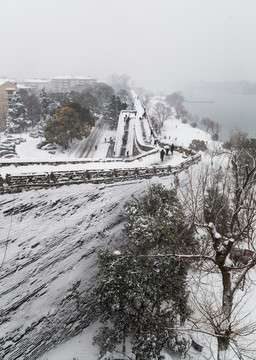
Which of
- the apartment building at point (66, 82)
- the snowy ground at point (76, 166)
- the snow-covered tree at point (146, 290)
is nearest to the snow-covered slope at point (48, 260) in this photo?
the snowy ground at point (76, 166)

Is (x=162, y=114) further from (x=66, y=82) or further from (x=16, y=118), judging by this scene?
(x=66, y=82)

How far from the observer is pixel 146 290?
7625mm

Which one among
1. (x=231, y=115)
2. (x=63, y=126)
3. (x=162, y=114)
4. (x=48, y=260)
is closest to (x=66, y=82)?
(x=162, y=114)

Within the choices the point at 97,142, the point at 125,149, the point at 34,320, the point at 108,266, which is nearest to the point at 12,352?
the point at 34,320

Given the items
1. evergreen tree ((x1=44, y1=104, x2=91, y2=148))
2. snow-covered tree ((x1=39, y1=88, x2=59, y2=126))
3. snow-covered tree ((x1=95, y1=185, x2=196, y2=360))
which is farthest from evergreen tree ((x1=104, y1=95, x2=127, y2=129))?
snow-covered tree ((x1=95, y1=185, x2=196, y2=360))

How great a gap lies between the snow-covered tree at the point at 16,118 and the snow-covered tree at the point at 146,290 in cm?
3571

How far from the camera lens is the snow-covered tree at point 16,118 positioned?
3753 cm

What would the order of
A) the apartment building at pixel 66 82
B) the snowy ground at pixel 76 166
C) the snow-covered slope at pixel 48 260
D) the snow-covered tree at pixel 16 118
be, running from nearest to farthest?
1. the snow-covered slope at pixel 48 260
2. the snowy ground at pixel 76 166
3. the snow-covered tree at pixel 16 118
4. the apartment building at pixel 66 82

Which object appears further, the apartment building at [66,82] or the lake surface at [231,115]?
the apartment building at [66,82]

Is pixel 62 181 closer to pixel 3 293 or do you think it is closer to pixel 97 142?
pixel 3 293

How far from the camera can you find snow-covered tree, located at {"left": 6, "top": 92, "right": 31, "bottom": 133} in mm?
37531

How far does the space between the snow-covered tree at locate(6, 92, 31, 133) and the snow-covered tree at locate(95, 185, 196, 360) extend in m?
35.7

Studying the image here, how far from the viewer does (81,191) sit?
10961 millimetres

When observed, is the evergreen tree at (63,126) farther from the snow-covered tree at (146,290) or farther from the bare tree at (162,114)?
the bare tree at (162,114)
